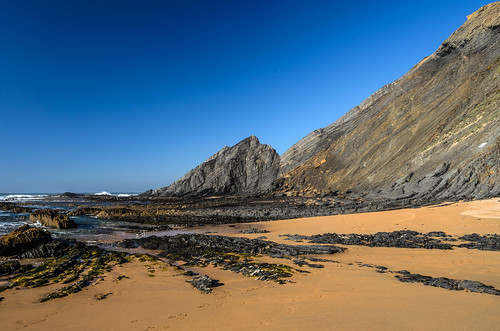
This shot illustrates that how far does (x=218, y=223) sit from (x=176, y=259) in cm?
1824

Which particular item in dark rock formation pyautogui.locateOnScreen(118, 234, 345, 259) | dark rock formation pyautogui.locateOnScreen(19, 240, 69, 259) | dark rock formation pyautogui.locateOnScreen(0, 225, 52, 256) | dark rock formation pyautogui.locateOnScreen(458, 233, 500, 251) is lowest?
dark rock formation pyautogui.locateOnScreen(118, 234, 345, 259)

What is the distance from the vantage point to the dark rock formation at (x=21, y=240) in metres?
15.7

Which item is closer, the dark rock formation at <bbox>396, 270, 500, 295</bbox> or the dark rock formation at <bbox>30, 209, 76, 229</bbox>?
the dark rock formation at <bbox>396, 270, 500, 295</bbox>

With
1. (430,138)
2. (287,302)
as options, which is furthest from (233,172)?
(287,302)

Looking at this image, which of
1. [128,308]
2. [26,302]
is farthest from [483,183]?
[26,302]

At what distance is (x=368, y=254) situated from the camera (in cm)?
1362

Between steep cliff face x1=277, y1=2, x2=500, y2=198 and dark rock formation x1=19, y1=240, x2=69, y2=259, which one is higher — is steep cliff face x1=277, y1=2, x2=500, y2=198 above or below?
above

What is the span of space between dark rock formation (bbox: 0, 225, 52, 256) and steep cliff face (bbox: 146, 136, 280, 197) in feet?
241

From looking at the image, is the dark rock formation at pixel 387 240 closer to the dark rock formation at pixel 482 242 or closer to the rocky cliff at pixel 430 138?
the dark rock formation at pixel 482 242

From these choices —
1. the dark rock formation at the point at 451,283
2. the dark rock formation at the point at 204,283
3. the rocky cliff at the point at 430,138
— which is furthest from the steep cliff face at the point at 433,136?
the dark rock formation at the point at 204,283

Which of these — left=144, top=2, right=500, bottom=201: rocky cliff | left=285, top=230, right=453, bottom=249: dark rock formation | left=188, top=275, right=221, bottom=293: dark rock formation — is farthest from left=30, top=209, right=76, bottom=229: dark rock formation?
left=144, top=2, right=500, bottom=201: rocky cliff

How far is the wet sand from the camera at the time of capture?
5891mm

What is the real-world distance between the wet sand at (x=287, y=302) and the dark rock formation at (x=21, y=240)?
Answer: 28.9 ft

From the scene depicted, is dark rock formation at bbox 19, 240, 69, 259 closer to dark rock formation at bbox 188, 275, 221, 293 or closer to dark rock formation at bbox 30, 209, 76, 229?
dark rock formation at bbox 188, 275, 221, 293
